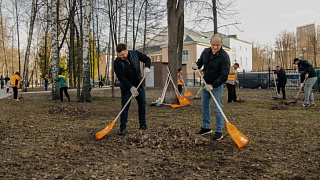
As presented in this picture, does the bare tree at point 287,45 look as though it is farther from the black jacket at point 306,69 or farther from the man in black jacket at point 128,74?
the man in black jacket at point 128,74

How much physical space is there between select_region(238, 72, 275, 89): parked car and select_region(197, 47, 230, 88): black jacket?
19471 mm

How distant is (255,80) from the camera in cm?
2328

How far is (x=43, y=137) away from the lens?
193 inches

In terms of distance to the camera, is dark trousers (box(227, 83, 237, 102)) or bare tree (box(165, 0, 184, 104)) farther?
dark trousers (box(227, 83, 237, 102))

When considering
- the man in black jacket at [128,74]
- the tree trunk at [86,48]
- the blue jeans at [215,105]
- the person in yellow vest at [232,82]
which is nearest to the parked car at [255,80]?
the person in yellow vest at [232,82]

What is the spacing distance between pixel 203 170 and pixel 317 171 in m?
1.37

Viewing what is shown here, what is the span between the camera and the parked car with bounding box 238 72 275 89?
22.6 metres

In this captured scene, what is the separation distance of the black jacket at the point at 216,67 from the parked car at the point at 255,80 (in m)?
19.5

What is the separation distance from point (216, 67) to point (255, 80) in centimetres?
1999

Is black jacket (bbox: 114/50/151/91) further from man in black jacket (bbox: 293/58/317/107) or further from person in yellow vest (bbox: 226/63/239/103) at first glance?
man in black jacket (bbox: 293/58/317/107)

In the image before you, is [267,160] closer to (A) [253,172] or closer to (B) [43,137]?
(A) [253,172]

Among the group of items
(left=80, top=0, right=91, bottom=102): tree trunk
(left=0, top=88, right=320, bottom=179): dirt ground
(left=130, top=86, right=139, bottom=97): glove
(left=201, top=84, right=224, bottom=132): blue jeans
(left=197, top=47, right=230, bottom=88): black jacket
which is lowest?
(left=0, top=88, right=320, bottom=179): dirt ground

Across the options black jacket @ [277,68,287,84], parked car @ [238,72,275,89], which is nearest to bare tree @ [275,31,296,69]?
parked car @ [238,72,275,89]

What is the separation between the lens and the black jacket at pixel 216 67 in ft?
15.2
